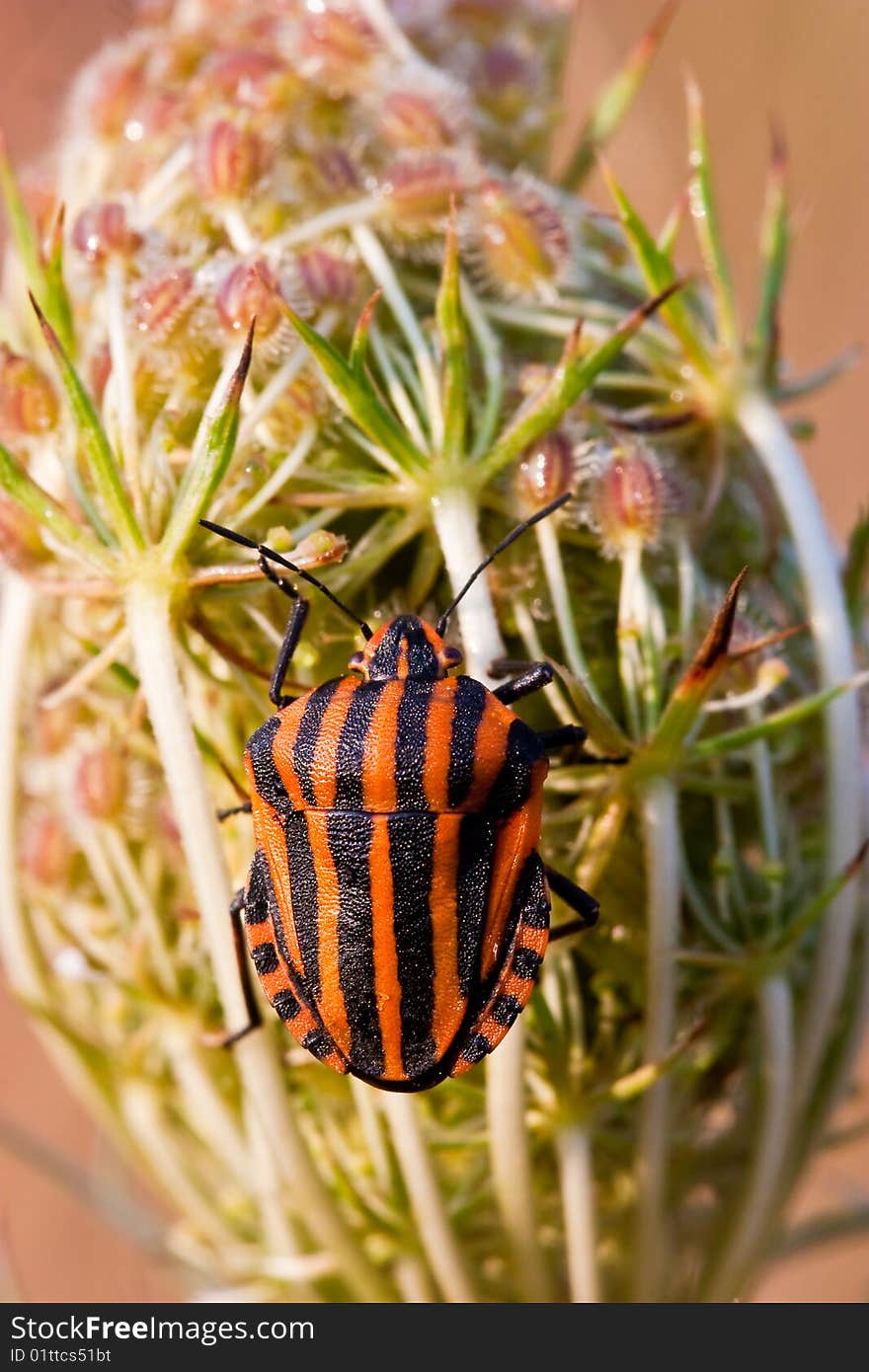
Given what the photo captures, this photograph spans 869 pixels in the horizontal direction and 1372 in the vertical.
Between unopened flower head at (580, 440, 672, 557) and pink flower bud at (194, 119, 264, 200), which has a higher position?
pink flower bud at (194, 119, 264, 200)

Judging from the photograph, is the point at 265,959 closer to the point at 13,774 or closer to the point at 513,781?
the point at 513,781

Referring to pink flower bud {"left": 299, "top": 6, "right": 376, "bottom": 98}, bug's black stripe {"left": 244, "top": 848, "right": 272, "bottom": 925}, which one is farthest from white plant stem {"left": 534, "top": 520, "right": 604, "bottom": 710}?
pink flower bud {"left": 299, "top": 6, "right": 376, "bottom": 98}

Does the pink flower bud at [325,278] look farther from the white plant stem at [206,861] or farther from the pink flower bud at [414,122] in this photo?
the white plant stem at [206,861]

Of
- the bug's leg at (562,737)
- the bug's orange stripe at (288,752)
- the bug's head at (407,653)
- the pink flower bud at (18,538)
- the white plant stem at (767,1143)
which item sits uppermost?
the pink flower bud at (18,538)

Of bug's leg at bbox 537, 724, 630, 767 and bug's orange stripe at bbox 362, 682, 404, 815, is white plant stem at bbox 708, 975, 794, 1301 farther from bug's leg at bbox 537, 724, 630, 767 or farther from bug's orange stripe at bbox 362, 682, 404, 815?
bug's orange stripe at bbox 362, 682, 404, 815

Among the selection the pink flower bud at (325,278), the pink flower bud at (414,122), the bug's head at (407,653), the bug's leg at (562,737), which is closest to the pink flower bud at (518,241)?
the pink flower bud at (414,122)

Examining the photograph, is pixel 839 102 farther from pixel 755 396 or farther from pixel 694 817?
pixel 694 817

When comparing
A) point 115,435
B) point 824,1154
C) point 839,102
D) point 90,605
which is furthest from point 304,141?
point 839,102
